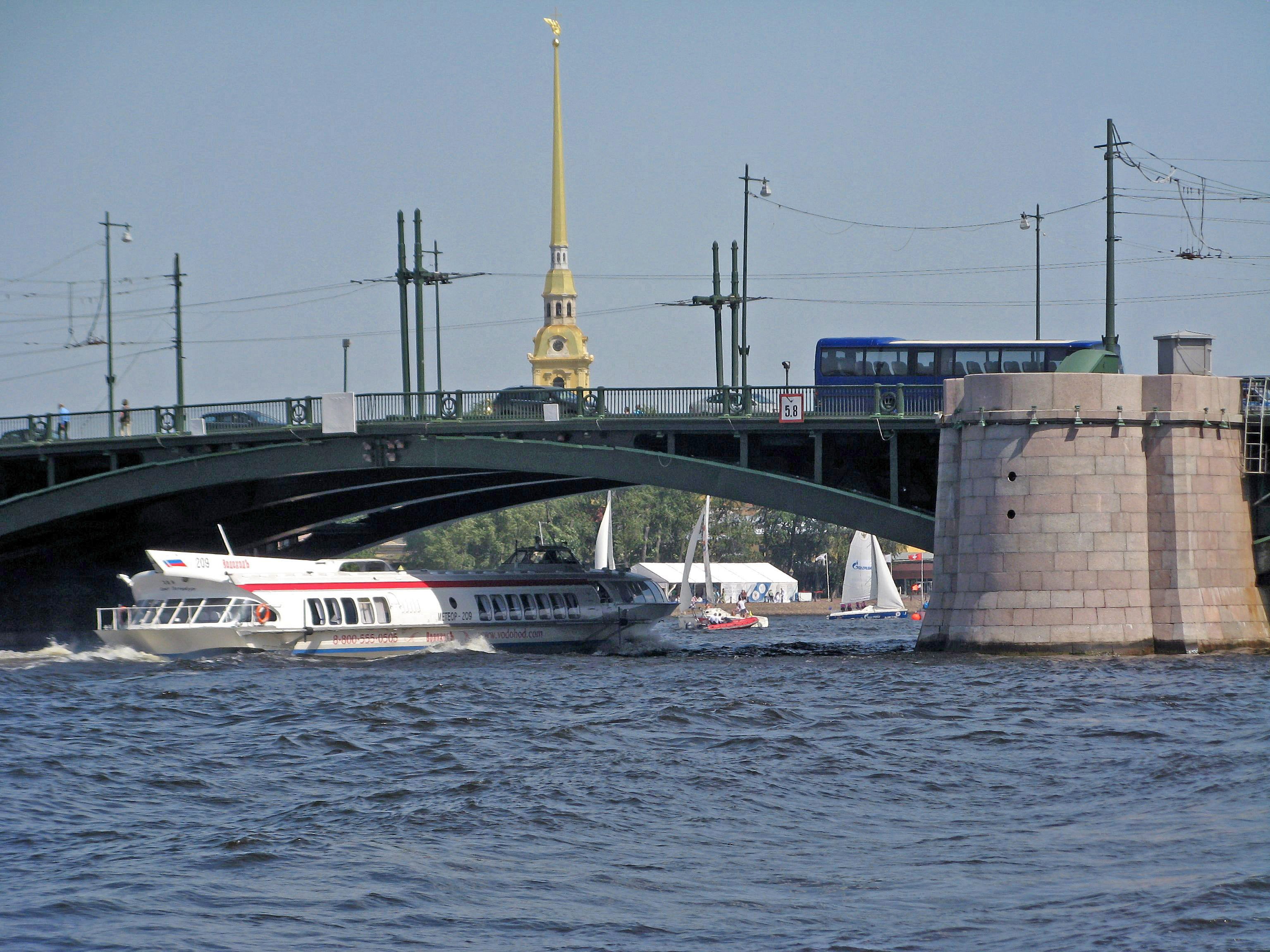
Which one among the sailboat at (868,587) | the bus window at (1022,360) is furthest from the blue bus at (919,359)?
the sailboat at (868,587)

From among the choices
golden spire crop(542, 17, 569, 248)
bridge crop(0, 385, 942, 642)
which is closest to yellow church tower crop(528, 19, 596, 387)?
golden spire crop(542, 17, 569, 248)

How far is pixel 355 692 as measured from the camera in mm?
37531

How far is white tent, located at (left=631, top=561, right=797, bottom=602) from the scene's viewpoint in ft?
435

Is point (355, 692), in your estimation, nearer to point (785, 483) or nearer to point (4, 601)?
point (785, 483)

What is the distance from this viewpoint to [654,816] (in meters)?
21.0

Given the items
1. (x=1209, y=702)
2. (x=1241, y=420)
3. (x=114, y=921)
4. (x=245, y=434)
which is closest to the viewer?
(x=114, y=921)

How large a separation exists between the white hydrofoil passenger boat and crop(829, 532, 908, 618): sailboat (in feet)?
165

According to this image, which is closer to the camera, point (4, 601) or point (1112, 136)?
point (1112, 136)

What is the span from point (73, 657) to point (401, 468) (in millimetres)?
12062

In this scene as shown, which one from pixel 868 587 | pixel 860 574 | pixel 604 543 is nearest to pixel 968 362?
pixel 604 543

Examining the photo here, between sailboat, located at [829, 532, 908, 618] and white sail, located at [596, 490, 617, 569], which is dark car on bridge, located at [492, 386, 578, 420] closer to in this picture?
white sail, located at [596, 490, 617, 569]

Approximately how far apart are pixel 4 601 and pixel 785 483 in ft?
119

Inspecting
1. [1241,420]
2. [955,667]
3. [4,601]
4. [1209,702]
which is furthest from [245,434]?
[1209,702]

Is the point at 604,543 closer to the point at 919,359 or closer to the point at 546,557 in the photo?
the point at 546,557
